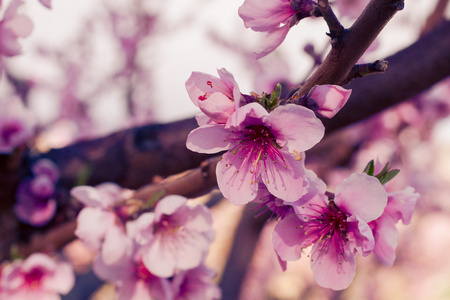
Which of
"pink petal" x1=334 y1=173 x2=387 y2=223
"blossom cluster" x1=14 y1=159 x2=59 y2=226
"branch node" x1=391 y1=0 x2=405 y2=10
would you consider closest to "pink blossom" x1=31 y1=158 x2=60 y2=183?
"blossom cluster" x1=14 y1=159 x2=59 y2=226

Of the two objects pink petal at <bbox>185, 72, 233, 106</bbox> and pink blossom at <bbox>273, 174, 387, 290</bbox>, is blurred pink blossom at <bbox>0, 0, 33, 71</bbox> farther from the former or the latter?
pink blossom at <bbox>273, 174, 387, 290</bbox>

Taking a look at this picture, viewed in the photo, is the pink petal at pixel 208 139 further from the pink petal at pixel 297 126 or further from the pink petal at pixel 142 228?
the pink petal at pixel 142 228

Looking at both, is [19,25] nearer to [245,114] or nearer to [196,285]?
[245,114]

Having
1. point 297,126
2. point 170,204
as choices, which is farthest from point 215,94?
point 170,204

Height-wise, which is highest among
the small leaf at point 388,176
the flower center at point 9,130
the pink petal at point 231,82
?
the pink petal at point 231,82

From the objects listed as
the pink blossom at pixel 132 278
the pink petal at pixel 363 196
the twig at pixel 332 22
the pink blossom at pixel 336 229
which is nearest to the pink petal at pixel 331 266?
the pink blossom at pixel 336 229

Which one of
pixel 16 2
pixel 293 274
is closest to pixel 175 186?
pixel 16 2

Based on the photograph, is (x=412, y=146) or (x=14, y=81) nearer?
(x=412, y=146)

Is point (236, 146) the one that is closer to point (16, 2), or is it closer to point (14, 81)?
point (16, 2)
